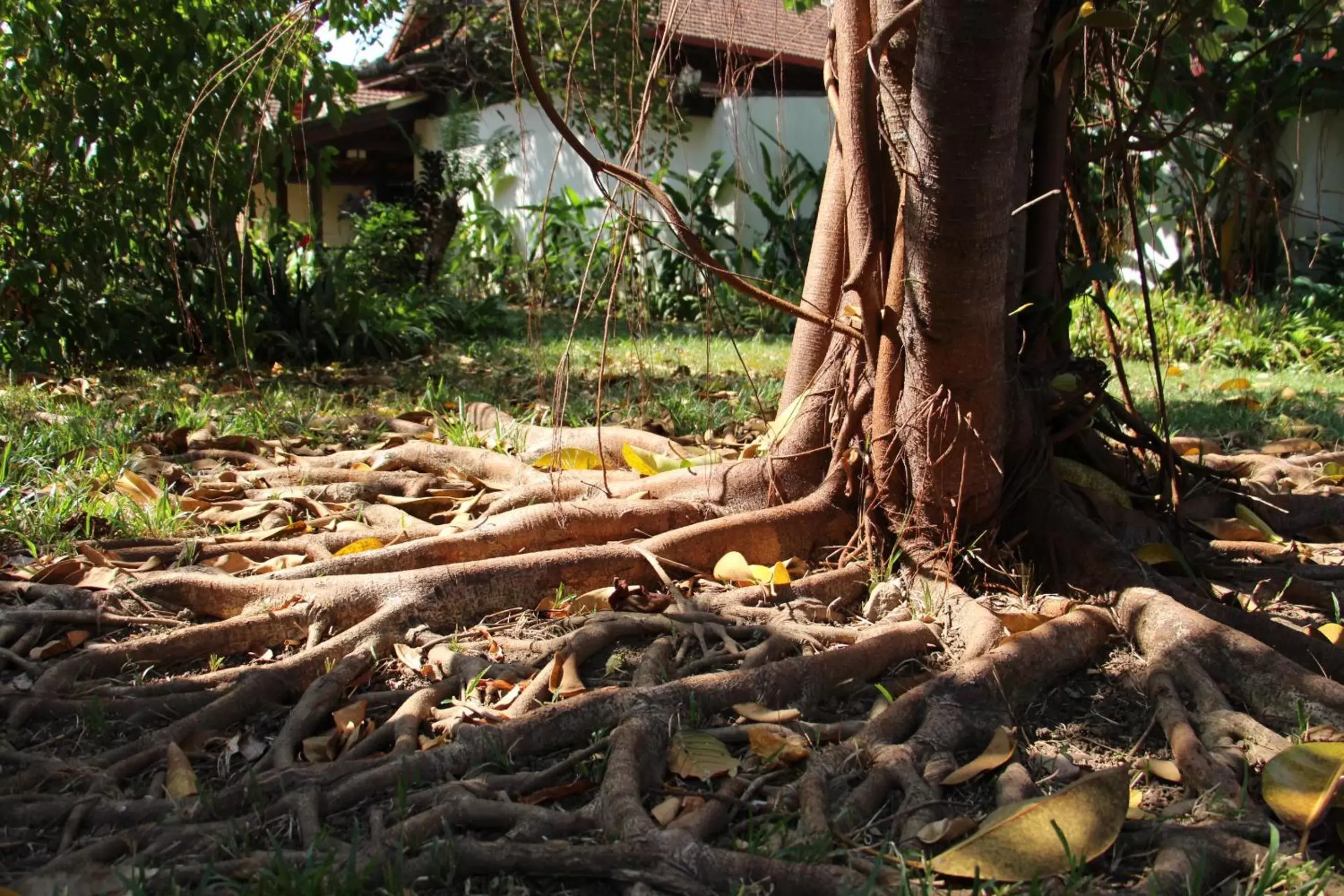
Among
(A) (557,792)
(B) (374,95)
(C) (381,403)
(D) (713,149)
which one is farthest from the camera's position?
(B) (374,95)

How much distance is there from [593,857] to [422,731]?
2.53 feet

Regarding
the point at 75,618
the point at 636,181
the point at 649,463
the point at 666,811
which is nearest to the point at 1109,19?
the point at 636,181

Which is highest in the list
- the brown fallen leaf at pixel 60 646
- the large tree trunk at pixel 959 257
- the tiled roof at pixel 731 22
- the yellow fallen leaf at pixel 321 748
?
the tiled roof at pixel 731 22

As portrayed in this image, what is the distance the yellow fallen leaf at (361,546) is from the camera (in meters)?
3.68

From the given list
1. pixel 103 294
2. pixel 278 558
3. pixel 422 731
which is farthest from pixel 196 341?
pixel 422 731

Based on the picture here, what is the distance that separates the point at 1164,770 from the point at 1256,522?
1.75 meters

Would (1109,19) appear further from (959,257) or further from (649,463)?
(649,463)

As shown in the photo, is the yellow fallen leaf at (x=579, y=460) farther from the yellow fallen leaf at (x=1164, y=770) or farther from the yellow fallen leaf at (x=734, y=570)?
the yellow fallen leaf at (x=1164, y=770)

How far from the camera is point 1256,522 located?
12.7ft

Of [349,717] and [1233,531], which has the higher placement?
[1233,531]

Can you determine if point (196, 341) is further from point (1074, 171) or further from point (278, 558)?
point (1074, 171)

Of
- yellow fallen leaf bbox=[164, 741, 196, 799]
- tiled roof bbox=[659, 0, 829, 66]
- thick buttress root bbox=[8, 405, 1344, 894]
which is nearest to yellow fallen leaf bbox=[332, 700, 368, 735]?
thick buttress root bbox=[8, 405, 1344, 894]

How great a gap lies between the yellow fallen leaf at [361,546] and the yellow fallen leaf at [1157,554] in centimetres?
228

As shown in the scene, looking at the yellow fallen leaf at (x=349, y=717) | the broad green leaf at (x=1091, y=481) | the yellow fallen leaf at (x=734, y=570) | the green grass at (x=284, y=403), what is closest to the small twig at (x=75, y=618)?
the green grass at (x=284, y=403)
